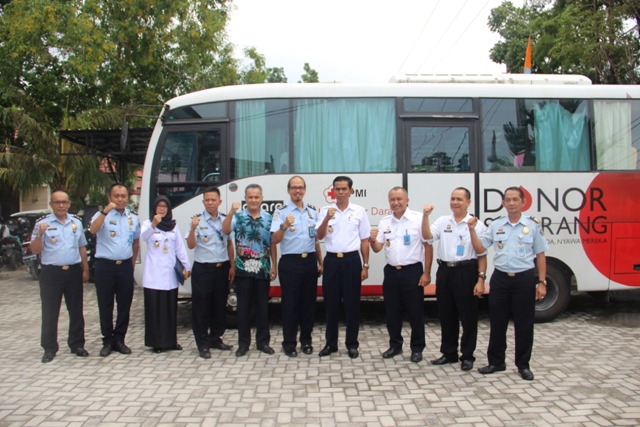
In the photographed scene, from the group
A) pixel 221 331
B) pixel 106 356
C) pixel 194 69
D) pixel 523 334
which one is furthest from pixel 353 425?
pixel 194 69

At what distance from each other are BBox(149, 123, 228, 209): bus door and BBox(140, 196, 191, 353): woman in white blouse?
1061 millimetres

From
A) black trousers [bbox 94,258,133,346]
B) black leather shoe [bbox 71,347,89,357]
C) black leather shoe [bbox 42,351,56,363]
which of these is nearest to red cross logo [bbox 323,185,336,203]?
black trousers [bbox 94,258,133,346]

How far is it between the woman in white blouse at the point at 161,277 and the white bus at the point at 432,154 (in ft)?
3.41

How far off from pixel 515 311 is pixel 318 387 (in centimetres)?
193

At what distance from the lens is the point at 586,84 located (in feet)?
23.7

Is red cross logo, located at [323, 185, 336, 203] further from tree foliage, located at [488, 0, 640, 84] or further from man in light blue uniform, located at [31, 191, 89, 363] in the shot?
tree foliage, located at [488, 0, 640, 84]

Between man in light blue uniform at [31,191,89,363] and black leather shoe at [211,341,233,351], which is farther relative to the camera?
black leather shoe at [211,341,233,351]

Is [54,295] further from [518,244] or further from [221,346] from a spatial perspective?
[518,244]

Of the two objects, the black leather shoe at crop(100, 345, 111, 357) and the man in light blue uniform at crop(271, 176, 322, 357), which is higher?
the man in light blue uniform at crop(271, 176, 322, 357)

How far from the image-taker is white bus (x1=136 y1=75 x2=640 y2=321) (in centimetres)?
673

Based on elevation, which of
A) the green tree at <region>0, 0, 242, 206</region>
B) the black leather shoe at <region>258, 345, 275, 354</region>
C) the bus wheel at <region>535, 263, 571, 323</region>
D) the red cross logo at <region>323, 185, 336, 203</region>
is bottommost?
the black leather shoe at <region>258, 345, 275, 354</region>

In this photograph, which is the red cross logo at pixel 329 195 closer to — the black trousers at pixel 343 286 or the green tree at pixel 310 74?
the black trousers at pixel 343 286

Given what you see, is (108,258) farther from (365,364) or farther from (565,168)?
(565,168)

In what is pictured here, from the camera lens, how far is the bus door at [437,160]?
6.73 metres
